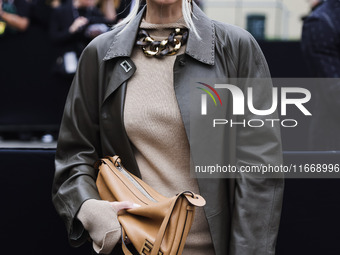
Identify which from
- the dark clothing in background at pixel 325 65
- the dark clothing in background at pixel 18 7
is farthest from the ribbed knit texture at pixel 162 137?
the dark clothing in background at pixel 18 7

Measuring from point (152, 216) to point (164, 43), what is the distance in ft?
2.04

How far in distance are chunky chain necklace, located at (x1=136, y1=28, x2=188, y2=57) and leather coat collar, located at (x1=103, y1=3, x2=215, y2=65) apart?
0.03 m

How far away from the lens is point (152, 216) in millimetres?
1805

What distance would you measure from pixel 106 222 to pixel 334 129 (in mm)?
2076

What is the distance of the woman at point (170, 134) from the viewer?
1979 millimetres

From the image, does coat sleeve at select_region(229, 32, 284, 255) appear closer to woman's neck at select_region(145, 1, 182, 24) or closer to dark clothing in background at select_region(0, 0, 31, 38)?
woman's neck at select_region(145, 1, 182, 24)

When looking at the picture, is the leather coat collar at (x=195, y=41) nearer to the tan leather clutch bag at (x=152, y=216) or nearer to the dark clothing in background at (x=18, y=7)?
the tan leather clutch bag at (x=152, y=216)

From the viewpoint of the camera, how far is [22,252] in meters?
2.95

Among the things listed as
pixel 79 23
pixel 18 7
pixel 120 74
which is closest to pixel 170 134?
pixel 120 74

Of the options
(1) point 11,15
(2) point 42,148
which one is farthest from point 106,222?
(1) point 11,15

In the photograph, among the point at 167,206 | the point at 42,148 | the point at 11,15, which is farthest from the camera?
the point at 11,15

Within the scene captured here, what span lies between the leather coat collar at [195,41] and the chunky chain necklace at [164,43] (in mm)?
31

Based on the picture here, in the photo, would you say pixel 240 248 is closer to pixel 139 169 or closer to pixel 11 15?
pixel 139 169

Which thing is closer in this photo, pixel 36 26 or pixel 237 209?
pixel 237 209
